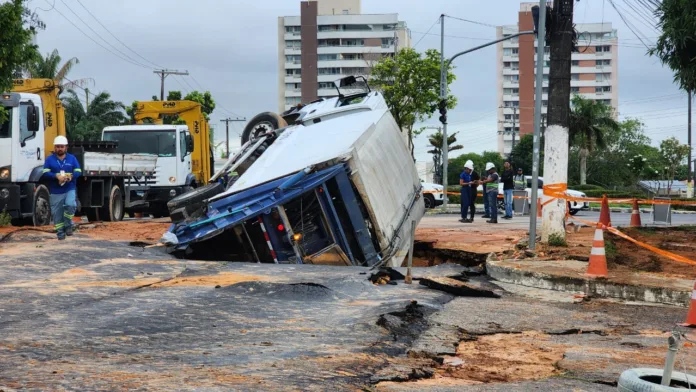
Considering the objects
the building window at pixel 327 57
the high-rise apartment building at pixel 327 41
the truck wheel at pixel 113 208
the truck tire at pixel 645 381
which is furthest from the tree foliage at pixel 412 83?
the building window at pixel 327 57

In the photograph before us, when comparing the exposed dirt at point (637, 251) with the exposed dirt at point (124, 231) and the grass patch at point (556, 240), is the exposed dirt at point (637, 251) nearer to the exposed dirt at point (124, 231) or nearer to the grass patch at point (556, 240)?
the grass patch at point (556, 240)

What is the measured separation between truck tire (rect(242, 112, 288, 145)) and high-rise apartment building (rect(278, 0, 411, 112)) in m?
99.6

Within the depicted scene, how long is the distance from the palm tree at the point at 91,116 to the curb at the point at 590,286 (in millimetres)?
37919

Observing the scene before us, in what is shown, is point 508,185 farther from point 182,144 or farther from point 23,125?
point 23,125

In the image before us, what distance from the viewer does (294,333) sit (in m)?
6.35

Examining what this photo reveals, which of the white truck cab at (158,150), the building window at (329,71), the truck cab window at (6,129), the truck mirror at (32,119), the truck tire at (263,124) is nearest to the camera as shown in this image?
the truck cab window at (6,129)

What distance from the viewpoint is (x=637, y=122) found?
343 ft

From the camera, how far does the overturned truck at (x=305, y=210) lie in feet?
36.2

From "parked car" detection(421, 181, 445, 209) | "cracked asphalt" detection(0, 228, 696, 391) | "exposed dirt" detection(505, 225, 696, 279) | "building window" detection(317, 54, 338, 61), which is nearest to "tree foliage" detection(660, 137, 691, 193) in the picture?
"building window" detection(317, 54, 338, 61)

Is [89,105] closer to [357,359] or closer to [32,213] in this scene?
[32,213]

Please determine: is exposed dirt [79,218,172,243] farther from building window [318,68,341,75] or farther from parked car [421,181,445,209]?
building window [318,68,341,75]

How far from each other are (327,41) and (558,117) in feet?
359

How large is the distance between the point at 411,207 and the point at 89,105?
4004cm

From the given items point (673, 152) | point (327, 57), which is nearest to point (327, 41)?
point (327, 57)
